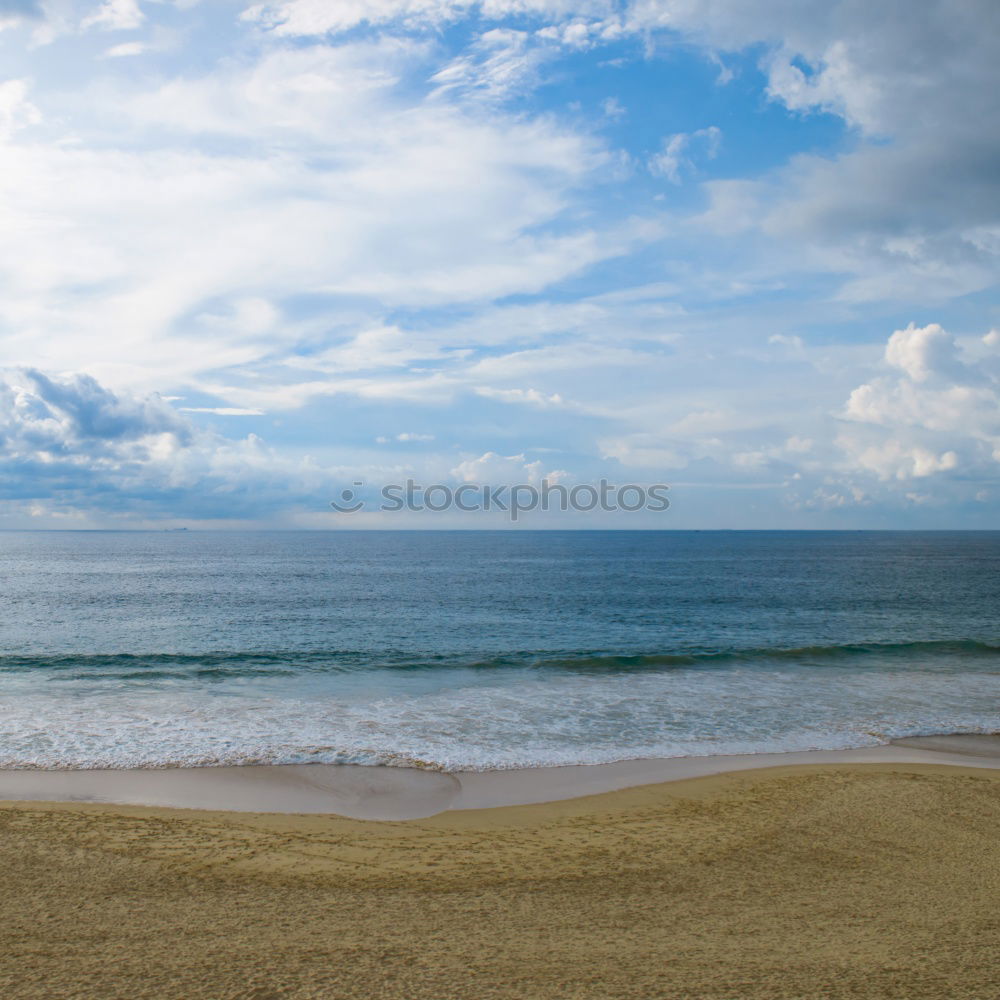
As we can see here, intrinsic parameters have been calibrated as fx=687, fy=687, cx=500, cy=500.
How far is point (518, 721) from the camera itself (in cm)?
2028

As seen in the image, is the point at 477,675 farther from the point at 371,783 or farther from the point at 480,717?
the point at 371,783

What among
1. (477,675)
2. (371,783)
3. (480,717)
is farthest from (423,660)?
(371,783)

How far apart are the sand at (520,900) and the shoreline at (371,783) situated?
0.72 metres

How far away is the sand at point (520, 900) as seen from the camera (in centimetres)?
693

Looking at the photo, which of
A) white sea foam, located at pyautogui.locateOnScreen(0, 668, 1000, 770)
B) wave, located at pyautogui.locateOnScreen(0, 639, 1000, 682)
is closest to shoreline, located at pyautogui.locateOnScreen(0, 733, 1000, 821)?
white sea foam, located at pyautogui.locateOnScreen(0, 668, 1000, 770)

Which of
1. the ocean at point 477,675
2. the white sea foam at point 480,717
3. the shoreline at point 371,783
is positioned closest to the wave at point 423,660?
the ocean at point 477,675

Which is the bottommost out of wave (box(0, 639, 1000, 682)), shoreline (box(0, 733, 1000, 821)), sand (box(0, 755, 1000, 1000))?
wave (box(0, 639, 1000, 682))

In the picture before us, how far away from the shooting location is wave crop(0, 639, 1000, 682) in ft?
90.2

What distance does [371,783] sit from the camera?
15.1m

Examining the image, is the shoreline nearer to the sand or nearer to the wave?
the sand

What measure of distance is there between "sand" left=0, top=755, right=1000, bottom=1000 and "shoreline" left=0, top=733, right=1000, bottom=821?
723 mm

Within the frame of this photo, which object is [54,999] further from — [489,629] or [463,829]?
[489,629]

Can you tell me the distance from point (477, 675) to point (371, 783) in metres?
12.3

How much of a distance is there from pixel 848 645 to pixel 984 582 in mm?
51507
